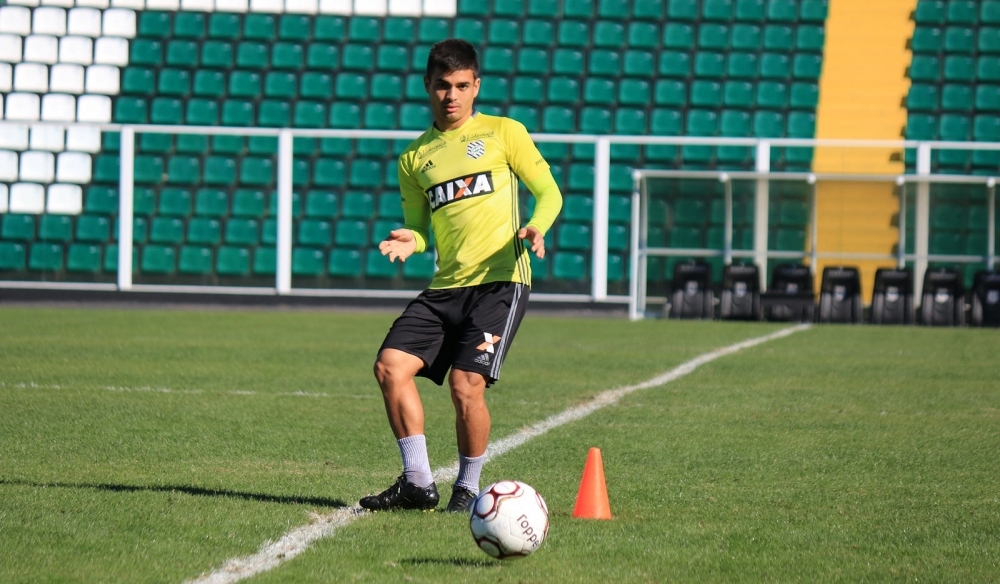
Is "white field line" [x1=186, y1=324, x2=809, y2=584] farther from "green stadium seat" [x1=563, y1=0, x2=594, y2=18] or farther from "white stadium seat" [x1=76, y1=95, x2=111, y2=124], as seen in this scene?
"white stadium seat" [x1=76, y1=95, x2=111, y2=124]

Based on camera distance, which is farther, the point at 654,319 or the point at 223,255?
the point at 223,255

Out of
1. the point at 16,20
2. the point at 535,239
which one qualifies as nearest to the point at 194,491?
the point at 535,239

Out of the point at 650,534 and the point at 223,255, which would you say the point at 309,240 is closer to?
the point at 223,255

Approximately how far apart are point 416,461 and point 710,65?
18.0 metres

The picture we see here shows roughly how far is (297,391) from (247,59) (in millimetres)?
14725

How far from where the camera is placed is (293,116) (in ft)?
71.2

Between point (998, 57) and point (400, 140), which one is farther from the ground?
point (998, 57)

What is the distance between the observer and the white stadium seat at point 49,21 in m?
22.7

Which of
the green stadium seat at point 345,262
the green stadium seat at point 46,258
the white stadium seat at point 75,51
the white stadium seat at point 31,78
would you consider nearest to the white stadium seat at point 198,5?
the white stadium seat at point 75,51

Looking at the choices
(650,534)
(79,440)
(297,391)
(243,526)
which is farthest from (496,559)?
(297,391)

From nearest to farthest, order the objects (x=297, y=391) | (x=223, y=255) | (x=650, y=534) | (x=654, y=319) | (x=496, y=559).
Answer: (x=496, y=559)
(x=650, y=534)
(x=297, y=391)
(x=654, y=319)
(x=223, y=255)

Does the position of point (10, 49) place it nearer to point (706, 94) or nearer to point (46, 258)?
point (46, 258)

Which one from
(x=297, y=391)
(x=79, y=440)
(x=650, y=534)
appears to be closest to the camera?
(x=650, y=534)

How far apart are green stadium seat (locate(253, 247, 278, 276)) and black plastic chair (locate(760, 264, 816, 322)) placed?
22.0 feet
